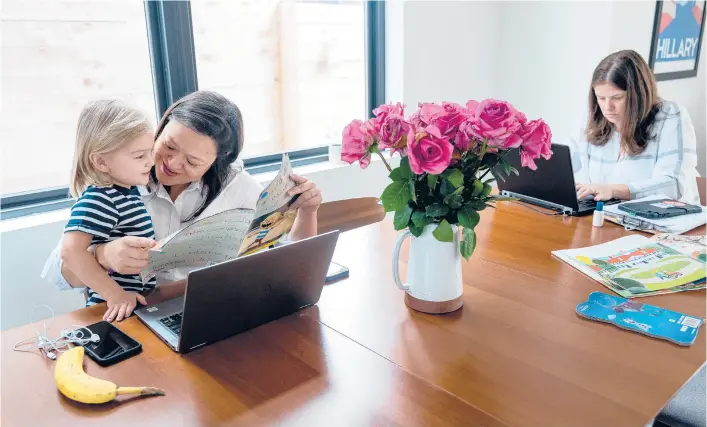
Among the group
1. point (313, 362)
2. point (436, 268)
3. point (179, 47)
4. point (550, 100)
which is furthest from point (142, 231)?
point (550, 100)

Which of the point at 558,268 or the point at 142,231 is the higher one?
the point at 142,231

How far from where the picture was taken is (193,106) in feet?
4.66

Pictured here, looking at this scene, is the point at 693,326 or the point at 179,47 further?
the point at 179,47

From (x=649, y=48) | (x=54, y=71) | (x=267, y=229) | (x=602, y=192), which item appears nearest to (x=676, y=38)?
(x=649, y=48)

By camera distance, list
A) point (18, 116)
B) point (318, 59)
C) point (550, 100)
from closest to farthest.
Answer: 1. point (18, 116)
2. point (318, 59)
3. point (550, 100)

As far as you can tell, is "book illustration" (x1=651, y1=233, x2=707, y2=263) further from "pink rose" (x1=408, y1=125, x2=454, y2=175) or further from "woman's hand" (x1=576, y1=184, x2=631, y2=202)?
"pink rose" (x1=408, y1=125, x2=454, y2=175)

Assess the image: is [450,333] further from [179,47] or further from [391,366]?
[179,47]

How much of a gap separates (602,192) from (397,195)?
120 cm

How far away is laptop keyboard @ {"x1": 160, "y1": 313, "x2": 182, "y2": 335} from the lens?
1093mm

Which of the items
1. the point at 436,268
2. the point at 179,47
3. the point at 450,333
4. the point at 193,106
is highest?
the point at 179,47

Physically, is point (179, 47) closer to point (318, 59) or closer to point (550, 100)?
point (318, 59)

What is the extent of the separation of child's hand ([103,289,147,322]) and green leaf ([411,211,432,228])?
0.61 metres

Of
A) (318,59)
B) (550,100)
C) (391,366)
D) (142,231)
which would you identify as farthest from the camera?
(550,100)

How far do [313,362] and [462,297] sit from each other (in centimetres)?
40
